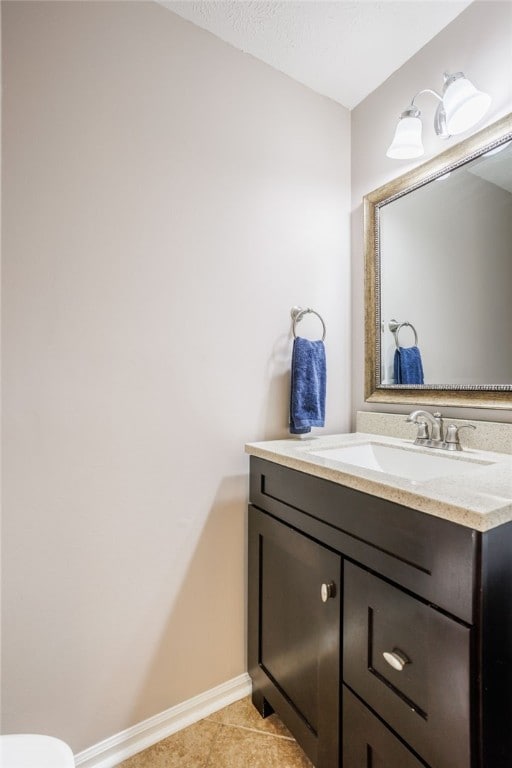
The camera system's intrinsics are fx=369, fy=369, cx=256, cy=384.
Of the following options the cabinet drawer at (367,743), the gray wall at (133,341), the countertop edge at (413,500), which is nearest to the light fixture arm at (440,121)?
the gray wall at (133,341)

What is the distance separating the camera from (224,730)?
1211 mm

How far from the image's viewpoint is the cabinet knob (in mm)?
915

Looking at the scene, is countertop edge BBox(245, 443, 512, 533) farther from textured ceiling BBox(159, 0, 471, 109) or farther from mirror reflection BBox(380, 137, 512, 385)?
textured ceiling BBox(159, 0, 471, 109)

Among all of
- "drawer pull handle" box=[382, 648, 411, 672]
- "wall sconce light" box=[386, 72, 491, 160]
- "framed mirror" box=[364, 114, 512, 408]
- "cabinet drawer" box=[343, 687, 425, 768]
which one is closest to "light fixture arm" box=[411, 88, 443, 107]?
"wall sconce light" box=[386, 72, 491, 160]

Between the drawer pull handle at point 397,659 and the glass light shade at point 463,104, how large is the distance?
1439 millimetres

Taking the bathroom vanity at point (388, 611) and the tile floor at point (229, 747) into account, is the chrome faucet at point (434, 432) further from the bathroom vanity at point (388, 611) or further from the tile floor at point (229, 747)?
the tile floor at point (229, 747)

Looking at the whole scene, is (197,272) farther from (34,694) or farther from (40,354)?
(34,694)

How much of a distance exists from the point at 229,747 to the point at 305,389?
3.82 feet

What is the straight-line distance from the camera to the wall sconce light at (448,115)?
42.7 inches

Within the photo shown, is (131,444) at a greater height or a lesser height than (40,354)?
lesser

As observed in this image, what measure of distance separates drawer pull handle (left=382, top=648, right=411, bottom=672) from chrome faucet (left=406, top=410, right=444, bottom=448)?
637mm

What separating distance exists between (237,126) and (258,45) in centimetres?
30

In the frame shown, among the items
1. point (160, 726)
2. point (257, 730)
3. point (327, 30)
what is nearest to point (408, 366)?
point (327, 30)

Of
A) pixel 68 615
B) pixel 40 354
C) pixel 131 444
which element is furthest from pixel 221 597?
pixel 40 354
